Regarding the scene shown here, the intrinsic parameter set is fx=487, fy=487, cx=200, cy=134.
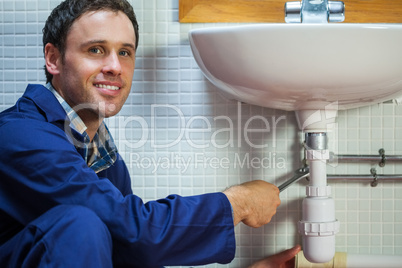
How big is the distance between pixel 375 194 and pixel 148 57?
28.5 inches

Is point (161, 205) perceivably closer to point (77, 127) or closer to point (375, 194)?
point (77, 127)

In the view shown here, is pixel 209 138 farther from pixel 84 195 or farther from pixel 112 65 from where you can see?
pixel 84 195

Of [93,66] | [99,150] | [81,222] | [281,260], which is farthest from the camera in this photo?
[281,260]

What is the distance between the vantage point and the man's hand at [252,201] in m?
0.92

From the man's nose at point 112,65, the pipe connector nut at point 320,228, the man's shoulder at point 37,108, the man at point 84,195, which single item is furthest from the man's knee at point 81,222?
the pipe connector nut at point 320,228

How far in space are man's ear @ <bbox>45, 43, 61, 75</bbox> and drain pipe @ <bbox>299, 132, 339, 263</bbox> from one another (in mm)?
582

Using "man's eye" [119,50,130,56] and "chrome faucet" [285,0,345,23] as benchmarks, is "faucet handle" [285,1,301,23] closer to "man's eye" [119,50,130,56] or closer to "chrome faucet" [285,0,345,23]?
"chrome faucet" [285,0,345,23]

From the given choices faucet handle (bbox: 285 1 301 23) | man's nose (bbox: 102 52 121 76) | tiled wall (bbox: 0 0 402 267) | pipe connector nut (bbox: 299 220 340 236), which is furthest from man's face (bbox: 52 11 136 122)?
pipe connector nut (bbox: 299 220 340 236)

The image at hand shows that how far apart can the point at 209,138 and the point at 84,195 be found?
22.4 inches

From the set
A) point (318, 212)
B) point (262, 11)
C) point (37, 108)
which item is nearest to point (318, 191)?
point (318, 212)

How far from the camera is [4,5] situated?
1.35 metres

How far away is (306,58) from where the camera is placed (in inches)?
34.7

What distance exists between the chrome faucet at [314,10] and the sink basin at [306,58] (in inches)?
9.1

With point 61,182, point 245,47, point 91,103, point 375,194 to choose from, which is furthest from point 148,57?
point 375,194
